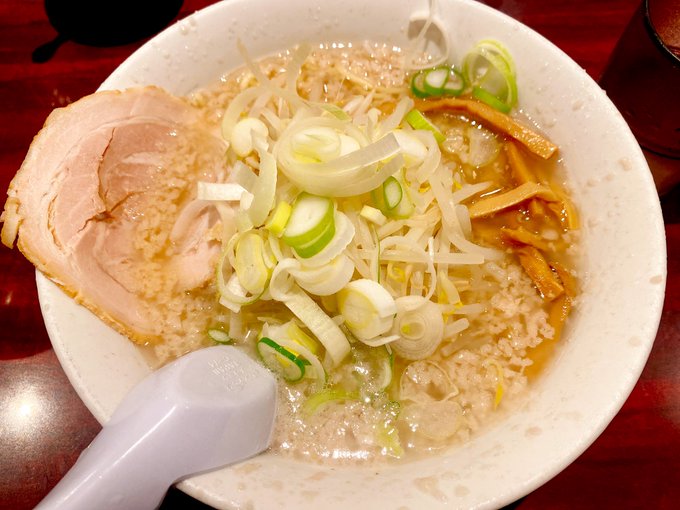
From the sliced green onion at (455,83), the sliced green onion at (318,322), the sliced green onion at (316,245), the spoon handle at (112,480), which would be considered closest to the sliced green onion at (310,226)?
the sliced green onion at (316,245)

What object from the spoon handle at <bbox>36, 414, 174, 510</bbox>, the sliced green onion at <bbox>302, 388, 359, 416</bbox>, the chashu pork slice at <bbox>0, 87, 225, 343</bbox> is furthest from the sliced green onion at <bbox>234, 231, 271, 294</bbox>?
the spoon handle at <bbox>36, 414, 174, 510</bbox>

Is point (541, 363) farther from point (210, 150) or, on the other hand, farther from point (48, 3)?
point (48, 3)

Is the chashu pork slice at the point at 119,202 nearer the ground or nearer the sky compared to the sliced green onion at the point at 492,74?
nearer the ground

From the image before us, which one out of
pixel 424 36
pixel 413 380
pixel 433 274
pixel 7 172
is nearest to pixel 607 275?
pixel 433 274

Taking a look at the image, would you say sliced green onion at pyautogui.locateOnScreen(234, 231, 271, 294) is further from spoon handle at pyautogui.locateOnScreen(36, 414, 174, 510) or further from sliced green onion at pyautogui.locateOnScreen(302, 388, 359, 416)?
spoon handle at pyautogui.locateOnScreen(36, 414, 174, 510)

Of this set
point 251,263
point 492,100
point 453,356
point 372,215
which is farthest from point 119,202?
point 492,100

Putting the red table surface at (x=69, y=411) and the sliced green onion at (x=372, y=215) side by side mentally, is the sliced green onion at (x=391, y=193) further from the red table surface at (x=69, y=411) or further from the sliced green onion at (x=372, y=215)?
the red table surface at (x=69, y=411)
